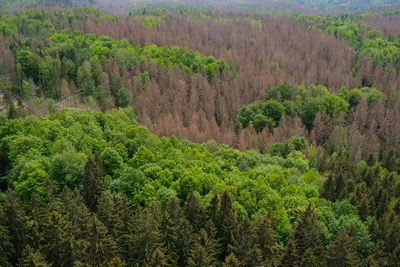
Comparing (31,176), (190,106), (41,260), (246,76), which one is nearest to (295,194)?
(41,260)

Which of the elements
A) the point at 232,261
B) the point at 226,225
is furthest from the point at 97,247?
the point at 226,225

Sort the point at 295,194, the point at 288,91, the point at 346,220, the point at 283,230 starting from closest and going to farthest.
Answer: the point at 283,230 → the point at 346,220 → the point at 295,194 → the point at 288,91

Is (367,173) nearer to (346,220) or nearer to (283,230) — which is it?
(346,220)

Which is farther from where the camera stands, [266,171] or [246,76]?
[246,76]

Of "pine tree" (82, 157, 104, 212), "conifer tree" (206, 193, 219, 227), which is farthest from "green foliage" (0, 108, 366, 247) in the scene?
"conifer tree" (206, 193, 219, 227)

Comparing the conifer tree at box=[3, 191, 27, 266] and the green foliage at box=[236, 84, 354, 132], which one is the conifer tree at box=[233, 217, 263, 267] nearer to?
the conifer tree at box=[3, 191, 27, 266]
